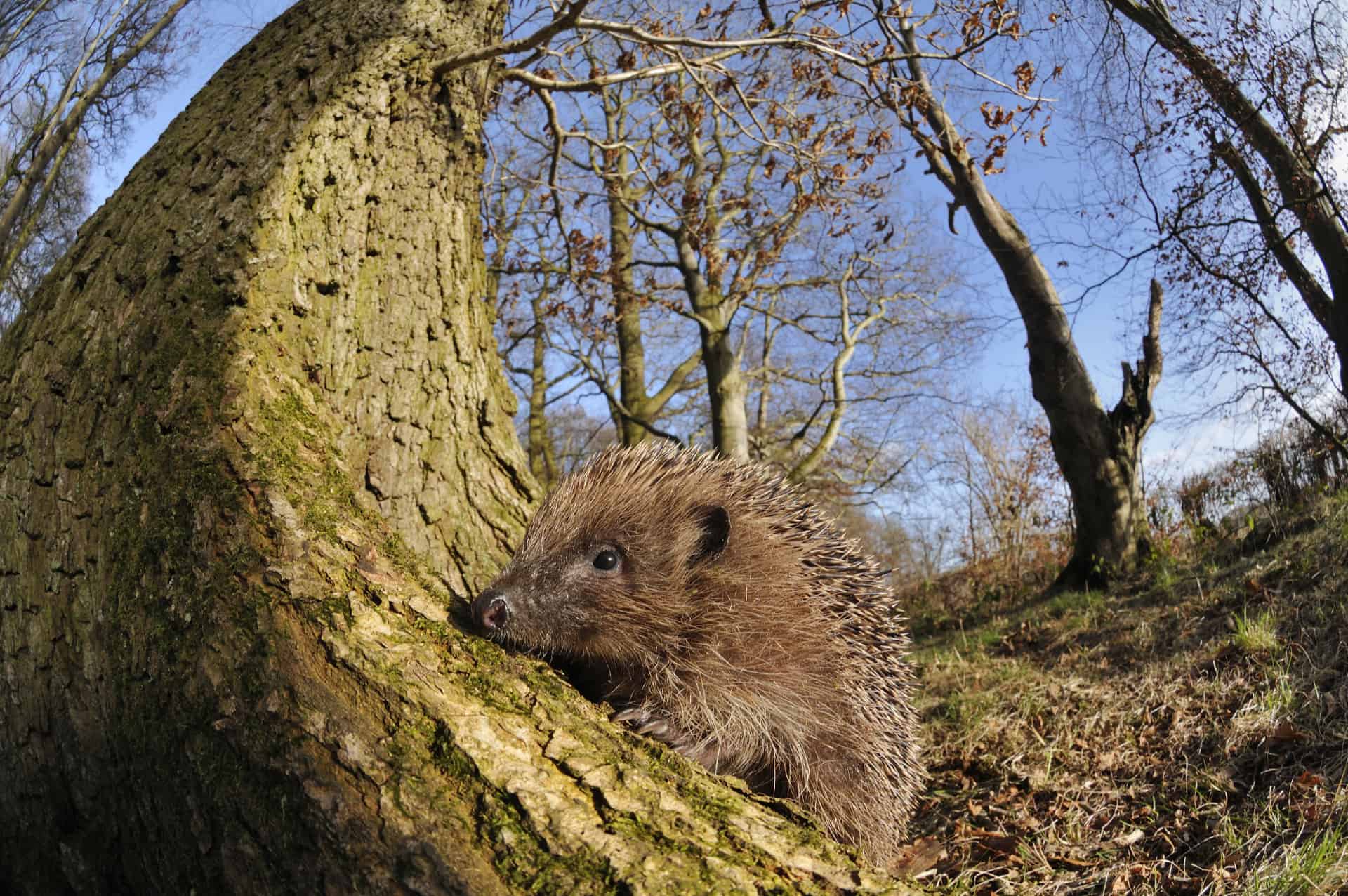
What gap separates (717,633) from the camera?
3447mm

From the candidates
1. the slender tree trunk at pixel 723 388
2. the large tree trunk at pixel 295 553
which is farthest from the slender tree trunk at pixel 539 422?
the large tree trunk at pixel 295 553

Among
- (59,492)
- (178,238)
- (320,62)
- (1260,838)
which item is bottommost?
(1260,838)

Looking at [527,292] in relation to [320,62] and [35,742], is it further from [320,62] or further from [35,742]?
[35,742]

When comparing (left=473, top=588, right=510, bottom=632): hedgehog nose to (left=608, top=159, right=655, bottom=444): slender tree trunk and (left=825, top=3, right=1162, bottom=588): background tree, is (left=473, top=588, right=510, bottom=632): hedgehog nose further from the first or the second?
(left=608, top=159, right=655, bottom=444): slender tree trunk

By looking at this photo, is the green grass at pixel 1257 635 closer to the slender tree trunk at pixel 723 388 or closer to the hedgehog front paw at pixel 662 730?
the hedgehog front paw at pixel 662 730

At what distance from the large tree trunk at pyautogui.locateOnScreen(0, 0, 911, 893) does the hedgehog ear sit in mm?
1050

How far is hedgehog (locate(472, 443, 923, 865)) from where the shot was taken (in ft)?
10.8

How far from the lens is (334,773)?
1.91 meters

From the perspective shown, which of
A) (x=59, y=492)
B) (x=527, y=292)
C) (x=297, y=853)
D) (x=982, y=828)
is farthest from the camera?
(x=527, y=292)

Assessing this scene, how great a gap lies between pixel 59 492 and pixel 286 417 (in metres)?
0.85

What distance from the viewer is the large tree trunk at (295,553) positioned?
1.92 m

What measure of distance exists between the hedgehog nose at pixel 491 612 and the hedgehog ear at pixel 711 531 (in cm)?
91

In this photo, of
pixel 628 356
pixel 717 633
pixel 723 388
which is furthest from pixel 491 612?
pixel 628 356

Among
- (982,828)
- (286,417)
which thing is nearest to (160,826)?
(286,417)
